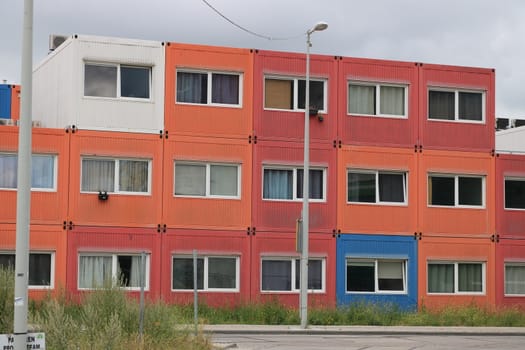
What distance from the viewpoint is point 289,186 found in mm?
33375

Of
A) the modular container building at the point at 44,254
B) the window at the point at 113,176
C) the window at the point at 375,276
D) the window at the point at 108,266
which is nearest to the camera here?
the modular container building at the point at 44,254

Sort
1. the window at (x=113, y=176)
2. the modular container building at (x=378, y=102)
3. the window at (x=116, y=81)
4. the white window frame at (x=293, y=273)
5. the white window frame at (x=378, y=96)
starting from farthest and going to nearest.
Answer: the white window frame at (x=378, y=96)
the modular container building at (x=378, y=102)
the white window frame at (x=293, y=273)
the window at (x=116, y=81)
the window at (x=113, y=176)

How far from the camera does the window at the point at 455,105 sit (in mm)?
35406

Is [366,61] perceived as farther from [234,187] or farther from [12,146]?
[12,146]

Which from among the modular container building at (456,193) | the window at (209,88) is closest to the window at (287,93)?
the window at (209,88)

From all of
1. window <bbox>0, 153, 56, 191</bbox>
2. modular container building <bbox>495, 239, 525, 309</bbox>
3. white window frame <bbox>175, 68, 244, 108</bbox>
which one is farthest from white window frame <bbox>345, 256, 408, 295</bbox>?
window <bbox>0, 153, 56, 191</bbox>

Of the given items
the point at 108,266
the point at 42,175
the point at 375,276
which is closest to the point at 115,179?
the point at 42,175

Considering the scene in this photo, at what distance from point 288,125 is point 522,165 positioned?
9.46 meters

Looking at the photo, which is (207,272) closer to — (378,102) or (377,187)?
(377,187)

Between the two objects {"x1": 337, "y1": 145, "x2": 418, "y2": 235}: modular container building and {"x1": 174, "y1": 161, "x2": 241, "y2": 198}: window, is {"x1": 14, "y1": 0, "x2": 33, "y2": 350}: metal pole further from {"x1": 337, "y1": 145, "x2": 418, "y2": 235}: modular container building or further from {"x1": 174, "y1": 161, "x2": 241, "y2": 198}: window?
{"x1": 337, "y1": 145, "x2": 418, "y2": 235}: modular container building

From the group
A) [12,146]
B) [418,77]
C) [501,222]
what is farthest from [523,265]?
[12,146]

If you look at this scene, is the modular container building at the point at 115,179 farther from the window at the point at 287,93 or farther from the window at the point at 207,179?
the window at the point at 287,93

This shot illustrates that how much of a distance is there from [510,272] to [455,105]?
→ 259 inches

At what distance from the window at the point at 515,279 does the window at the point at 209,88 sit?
1204 cm
